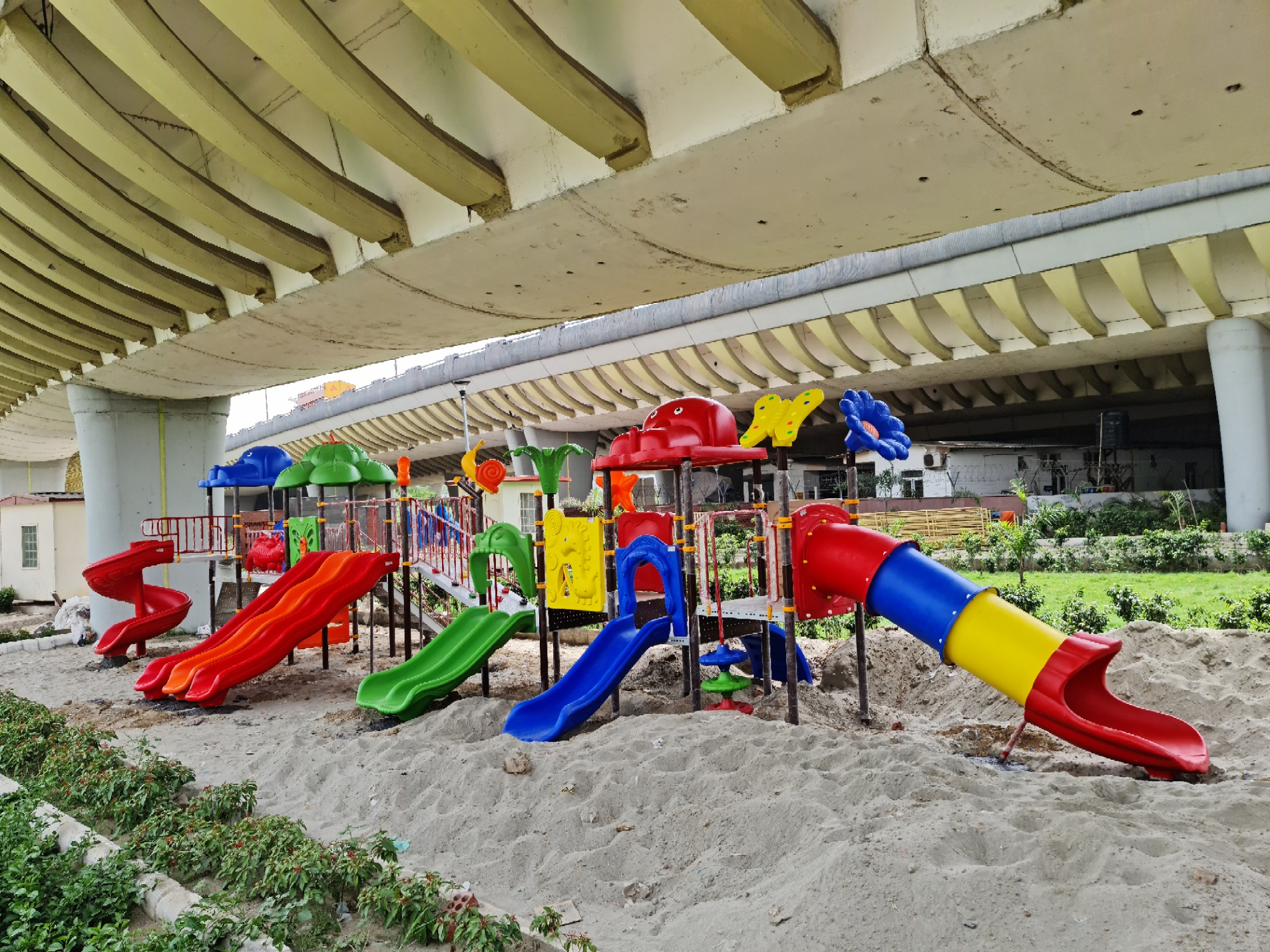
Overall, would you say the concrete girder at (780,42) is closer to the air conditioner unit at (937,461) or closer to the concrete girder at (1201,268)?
the concrete girder at (1201,268)

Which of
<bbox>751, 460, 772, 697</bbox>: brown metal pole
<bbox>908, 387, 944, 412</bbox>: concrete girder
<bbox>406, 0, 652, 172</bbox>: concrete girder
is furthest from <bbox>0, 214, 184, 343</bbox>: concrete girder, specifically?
<bbox>908, 387, 944, 412</bbox>: concrete girder

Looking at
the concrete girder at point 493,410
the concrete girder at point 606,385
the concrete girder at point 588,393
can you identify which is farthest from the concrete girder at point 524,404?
the concrete girder at point 606,385

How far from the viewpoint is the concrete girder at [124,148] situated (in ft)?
16.3

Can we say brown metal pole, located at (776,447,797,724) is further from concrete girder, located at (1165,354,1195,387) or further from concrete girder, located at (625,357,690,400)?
concrete girder, located at (1165,354,1195,387)

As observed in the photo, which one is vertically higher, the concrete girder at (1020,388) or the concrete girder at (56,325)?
the concrete girder at (1020,388)

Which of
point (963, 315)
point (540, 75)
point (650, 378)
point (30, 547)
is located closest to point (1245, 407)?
point (963, 315)

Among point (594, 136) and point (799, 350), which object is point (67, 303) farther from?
point (799, 350)

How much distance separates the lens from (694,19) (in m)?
4.54

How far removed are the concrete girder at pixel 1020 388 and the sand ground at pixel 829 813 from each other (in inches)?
857

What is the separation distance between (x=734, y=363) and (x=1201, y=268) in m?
12.4

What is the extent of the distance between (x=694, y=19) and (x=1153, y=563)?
1574 cm

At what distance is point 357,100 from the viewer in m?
4.69

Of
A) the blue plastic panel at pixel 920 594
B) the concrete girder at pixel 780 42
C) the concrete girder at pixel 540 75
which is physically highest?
the concrete girder at pixel 540 75

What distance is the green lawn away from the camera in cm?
1236
